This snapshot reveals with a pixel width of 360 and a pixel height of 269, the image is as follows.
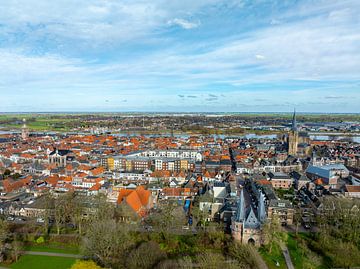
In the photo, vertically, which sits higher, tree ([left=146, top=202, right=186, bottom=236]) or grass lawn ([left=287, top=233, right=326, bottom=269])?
tree ([left=146, top=202, right=186, bottom=236])

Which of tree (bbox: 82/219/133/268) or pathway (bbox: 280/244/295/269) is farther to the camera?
pathway (bbox: 280/244/295/269)

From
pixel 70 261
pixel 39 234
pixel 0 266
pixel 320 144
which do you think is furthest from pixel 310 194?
pixel 320 144

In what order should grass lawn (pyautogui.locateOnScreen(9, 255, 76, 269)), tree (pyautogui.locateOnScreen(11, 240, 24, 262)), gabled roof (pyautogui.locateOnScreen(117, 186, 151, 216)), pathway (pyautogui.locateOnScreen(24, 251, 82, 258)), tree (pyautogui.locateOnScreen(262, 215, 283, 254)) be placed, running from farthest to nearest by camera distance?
gabled roof (pyautogui.locateOnScreen(117, 186, 151, 216)) → tree (pyautogui.locateOnScreen(262, 215, 283, 254)) → pathway (pyautogui.locateOnScreen(24, 251, 82, 258)) → tree (pyautogui.locateOnScreen(11, 240, 24, 262)) → grass lawn (pyautogui.locateOnScreen(9, 255, 76, 269))

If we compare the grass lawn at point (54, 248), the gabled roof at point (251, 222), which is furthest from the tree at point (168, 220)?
the grass lawn at point (54, 248)

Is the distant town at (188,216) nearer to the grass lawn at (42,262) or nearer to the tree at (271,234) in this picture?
the tree at (271,234)

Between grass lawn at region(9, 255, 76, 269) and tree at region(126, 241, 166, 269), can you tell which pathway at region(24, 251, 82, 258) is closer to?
grass lawn at region(9, 255, 76, 269)

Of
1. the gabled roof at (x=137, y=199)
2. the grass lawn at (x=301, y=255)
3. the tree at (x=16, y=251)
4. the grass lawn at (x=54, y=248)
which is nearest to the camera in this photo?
the grass lawn at (x=301, y=255)

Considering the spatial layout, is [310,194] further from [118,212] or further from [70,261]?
[70,261]

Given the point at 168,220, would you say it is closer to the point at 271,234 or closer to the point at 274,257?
the point at 271,234

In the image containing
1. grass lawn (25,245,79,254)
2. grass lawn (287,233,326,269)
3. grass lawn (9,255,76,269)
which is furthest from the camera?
grass lawn (25,245,79,254)

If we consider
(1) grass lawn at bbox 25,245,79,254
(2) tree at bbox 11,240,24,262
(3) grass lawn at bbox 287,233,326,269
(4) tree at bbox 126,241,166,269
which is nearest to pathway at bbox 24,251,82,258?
(1) grass lawn at bbox 25,245,79,254
